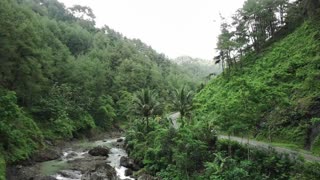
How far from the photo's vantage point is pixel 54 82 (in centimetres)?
6950

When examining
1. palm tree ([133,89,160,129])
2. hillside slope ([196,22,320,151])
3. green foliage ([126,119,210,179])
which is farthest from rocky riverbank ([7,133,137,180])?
hillside slope ([196,22,320,151])

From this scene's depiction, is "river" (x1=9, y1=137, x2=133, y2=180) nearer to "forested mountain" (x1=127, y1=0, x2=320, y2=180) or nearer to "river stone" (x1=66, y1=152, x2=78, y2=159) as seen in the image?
"river stone" (x1=66, y1=152, x2=78, y2=159)

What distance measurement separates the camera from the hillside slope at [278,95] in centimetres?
2705

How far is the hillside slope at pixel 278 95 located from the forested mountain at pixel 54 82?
15.5 metres

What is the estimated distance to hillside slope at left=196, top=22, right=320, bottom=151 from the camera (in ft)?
88.7

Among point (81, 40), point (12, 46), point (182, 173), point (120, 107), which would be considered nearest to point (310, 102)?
point (182, 173)

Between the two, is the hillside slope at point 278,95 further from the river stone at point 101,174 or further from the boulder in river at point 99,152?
the boulder in river at point 99,152

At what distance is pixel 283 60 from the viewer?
48.2m

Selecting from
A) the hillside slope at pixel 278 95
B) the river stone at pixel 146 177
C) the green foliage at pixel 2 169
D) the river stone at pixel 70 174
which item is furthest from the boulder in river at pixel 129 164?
the green foliage at pixel 2 169

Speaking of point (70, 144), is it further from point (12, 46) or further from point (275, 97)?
point (275, 97)

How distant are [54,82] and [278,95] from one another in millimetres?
52812

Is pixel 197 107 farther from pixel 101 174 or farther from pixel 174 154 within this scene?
pixel 101 174

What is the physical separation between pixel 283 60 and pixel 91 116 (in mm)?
45394

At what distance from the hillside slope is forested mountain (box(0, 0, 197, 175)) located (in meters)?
15.5
